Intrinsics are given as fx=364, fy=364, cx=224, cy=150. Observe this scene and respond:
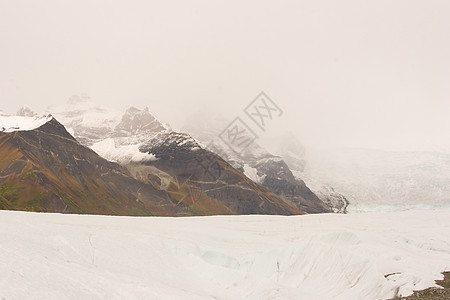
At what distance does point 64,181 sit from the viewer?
142 m

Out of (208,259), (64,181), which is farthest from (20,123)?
(208,259)

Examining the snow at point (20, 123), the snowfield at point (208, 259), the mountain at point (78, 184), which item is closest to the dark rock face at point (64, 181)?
the mountain at point (78, 184)

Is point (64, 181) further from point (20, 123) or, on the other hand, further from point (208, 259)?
point (208, 259)

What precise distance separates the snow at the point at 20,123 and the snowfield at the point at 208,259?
510ft

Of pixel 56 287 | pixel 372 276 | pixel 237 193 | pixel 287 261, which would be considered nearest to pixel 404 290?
pixel 372 276

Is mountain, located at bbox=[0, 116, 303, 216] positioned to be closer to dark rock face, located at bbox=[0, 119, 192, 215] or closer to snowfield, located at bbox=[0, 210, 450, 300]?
dark rock face, located at bbox=[0, 119, 192, 215]

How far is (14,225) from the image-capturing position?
61.6 feet

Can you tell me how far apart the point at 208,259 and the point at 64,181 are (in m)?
135

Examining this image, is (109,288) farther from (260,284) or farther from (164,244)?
(164,244)

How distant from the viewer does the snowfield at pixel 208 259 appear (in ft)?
40.6

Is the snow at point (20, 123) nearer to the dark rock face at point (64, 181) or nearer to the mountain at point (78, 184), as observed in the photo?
the mountain at point (78, 184)

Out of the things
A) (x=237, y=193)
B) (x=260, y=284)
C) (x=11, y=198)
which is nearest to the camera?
(x=260, y=284)

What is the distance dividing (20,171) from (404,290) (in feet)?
437

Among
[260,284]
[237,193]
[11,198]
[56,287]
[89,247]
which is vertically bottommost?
[11,198]
